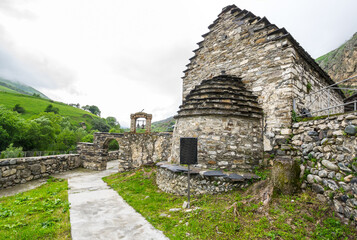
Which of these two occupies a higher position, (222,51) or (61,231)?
(222,51)

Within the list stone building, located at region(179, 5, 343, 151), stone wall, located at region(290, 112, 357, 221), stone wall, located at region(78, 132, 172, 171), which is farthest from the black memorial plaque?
stone wall, located at region(78, 132, 172, 171)

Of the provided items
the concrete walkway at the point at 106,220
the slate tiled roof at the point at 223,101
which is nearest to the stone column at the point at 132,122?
the slate tiled roof at the point at 223,101

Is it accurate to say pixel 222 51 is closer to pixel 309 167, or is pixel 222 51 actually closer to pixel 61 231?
pixel 309 167

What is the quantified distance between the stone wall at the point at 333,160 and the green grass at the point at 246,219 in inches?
12.5

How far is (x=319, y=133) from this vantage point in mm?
4465

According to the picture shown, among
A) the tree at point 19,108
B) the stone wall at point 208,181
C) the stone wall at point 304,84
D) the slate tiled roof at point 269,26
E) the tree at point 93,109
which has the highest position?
the tree at point 93,109

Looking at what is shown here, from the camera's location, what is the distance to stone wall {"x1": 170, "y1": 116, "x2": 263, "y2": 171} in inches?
222

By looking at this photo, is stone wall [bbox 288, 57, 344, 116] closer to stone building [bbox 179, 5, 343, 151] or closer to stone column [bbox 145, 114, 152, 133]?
stone building [bbox 179, 5, 343, 151]

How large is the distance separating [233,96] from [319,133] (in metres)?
2.93

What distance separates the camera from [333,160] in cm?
389

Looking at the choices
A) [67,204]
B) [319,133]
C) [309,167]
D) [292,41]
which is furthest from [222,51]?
[67,204]

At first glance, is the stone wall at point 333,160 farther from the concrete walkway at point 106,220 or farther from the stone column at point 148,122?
the stone column at point 148,122

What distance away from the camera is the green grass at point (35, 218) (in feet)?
10.8

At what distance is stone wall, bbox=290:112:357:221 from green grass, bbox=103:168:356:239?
317mm
